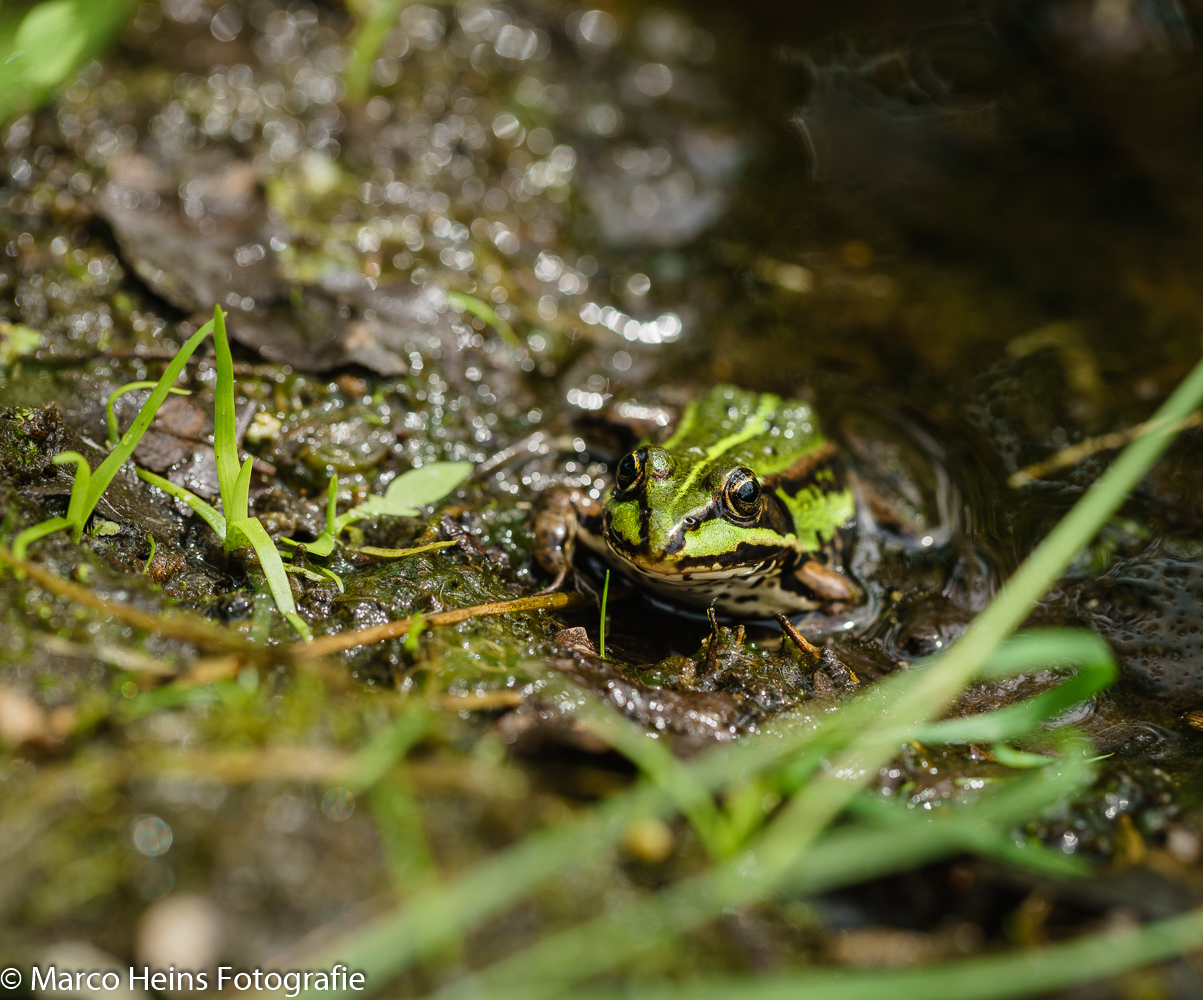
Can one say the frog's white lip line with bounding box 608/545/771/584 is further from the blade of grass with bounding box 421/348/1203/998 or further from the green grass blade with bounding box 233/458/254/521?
the green grass blade with bounding box 233/458/254/521

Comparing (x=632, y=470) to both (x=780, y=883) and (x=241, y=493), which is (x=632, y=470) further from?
(x=780, y=883)

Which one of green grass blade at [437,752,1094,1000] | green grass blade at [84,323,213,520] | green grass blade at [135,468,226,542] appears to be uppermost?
green grass blade at [84,323,213,520]

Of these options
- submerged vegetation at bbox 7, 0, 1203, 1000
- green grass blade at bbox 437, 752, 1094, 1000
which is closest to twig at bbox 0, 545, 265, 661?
submerged vegetation at bbox 7, 0, 1203, 1000

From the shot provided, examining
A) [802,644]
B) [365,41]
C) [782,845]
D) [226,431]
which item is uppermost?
[365,41]

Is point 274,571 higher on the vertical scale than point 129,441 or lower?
lower

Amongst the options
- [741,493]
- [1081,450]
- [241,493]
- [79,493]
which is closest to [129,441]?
[79,493]

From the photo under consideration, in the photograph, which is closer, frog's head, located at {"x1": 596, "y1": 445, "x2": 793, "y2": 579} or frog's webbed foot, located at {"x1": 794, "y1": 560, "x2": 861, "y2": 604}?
frog's head, located at {"x1": 596, "y1": 445, "x2": 793, "y2": 579}

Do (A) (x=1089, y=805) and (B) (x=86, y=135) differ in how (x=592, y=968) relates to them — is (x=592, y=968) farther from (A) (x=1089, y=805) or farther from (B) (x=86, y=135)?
(B) (x=86, y=135)

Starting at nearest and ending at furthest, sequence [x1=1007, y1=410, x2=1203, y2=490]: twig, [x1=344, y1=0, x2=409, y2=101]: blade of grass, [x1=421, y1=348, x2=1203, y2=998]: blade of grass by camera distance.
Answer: [x1=421, y1=348, x2=1203, y2=998]: blade of grass < [x1=1007, y1=410, x2=1203, y2=490]: twig < [x1=344, y1=0, x2=409, y2=101]: blade of grass

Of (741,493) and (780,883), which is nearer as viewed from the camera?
(780,883)
